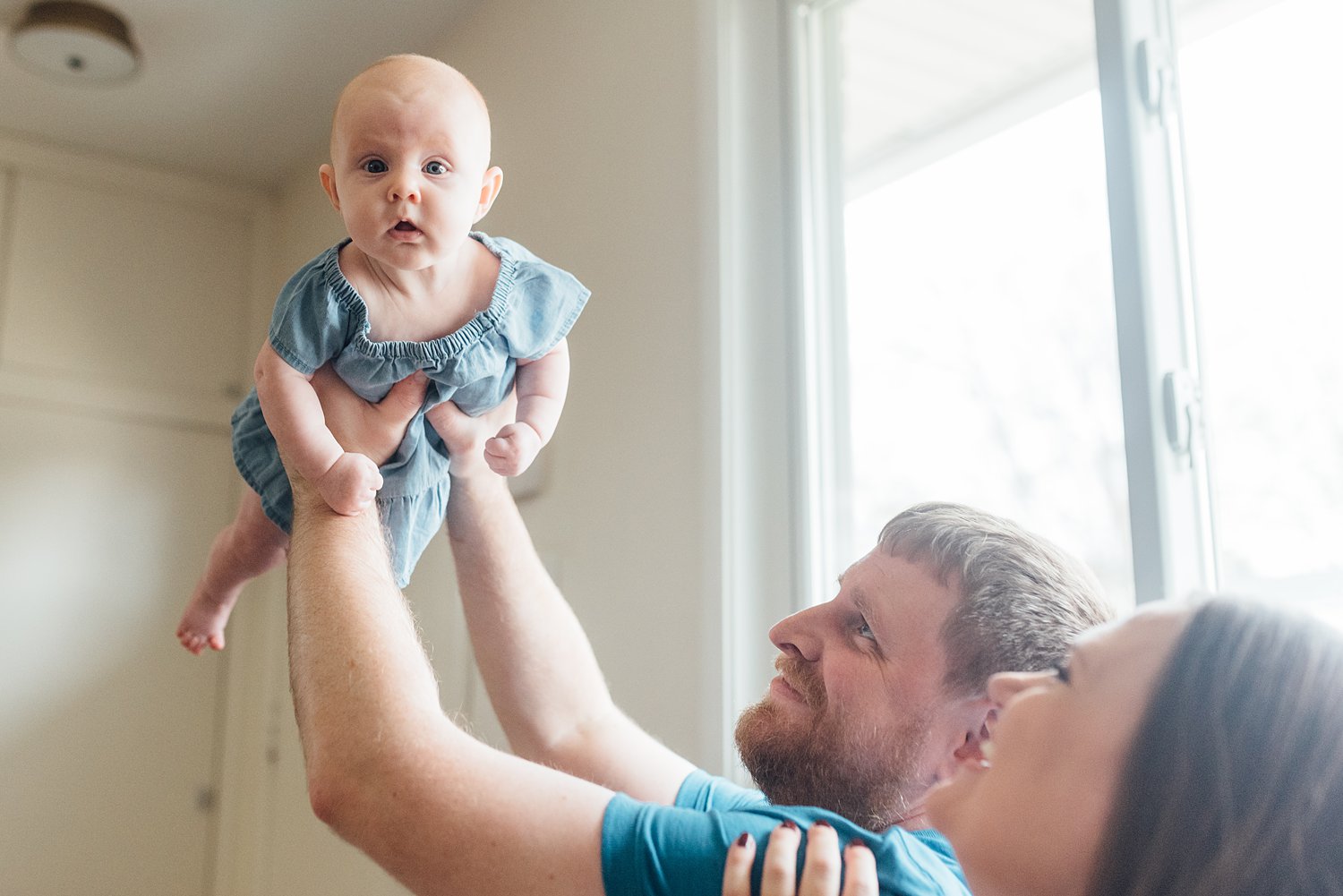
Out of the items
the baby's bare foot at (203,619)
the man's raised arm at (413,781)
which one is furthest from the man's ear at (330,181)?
the baby's bare foot at (203,619)

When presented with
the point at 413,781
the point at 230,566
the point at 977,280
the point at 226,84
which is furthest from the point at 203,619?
the point at 226,84

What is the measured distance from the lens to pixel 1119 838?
64cm

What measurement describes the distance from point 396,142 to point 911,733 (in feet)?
2.21

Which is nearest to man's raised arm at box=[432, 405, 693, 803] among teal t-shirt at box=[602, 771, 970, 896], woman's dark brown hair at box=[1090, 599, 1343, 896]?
teal t-shirt at box=[602, 771, 970, 896]

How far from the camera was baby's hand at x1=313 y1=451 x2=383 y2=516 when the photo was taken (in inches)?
41.3

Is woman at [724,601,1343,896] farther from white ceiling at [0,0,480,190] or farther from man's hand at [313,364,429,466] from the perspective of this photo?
white ceiling at [0,0,480,190]

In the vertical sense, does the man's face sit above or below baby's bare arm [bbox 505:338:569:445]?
below

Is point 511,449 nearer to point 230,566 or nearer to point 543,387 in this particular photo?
point 543,387

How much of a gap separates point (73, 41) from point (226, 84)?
39cm

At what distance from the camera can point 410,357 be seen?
3.56ft

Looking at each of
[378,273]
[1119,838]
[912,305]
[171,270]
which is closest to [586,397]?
[912,305]

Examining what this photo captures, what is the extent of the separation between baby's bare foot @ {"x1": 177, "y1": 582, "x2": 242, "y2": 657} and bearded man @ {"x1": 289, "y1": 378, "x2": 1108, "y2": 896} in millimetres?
289

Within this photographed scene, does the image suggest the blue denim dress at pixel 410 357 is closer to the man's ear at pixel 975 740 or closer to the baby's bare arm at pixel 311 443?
the baby's bare arm at pixel 311 443

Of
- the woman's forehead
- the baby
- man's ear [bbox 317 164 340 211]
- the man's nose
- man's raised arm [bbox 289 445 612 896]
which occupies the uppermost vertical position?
man's ear [bbox 317 164 340 211]
